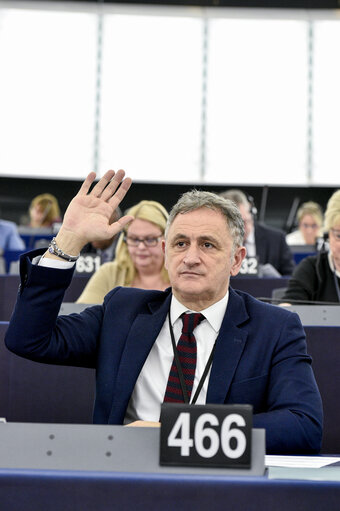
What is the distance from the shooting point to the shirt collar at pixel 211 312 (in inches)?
69.7

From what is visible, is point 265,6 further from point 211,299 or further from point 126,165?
point 211,299

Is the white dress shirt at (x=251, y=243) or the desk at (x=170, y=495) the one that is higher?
the white dress shirt at (x=251, y=243)

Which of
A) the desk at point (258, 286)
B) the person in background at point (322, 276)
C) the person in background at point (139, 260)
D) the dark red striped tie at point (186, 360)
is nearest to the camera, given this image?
the dark red striped tie at point (186, 360)

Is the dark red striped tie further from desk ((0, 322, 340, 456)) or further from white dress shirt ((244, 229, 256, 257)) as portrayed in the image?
white dress shirt ((244, 229, 256, 257))

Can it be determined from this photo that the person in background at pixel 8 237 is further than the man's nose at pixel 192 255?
Yes

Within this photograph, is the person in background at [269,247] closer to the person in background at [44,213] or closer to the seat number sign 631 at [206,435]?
the person in background at [44,213]

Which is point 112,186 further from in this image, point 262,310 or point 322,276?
point 322,276

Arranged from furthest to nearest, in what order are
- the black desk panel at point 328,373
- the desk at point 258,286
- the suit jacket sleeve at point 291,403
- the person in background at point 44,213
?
the person in background at point 44,213
the desk at point 258,286
the black desk panel at point 328,373
the suit jacket sleeve at point 291,403

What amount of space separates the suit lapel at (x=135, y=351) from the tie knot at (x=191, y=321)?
0.17ft

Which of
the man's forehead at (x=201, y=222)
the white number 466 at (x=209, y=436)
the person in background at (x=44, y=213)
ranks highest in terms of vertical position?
the person in background at (x=44, y=213)

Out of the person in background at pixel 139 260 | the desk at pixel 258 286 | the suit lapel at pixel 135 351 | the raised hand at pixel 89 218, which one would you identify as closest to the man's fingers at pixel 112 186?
the raised hand at pixel 89 218

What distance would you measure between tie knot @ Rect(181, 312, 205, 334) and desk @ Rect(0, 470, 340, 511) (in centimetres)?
80

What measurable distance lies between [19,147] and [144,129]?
1648 mm

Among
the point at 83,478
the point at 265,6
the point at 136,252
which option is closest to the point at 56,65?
the point at 265,6
